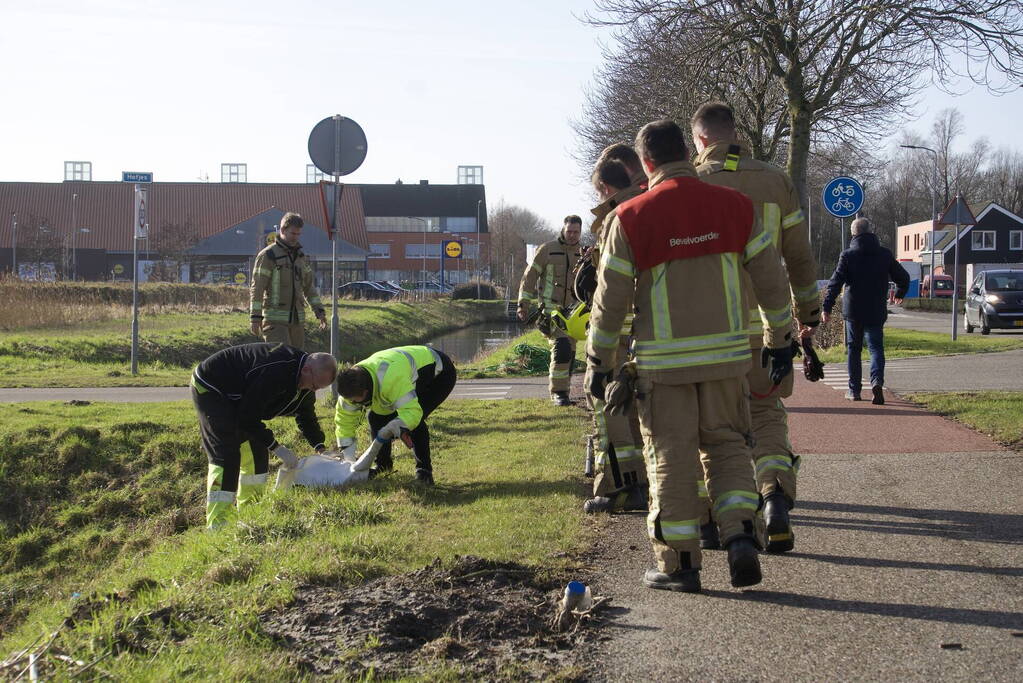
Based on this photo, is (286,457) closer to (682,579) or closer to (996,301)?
(682,579)

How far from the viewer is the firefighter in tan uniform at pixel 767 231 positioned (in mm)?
5477

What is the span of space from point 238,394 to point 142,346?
17057mm

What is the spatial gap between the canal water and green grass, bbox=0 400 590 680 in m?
16.4

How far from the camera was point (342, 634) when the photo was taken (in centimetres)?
418

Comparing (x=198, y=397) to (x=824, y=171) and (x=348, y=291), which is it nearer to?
(x=824, y=171)

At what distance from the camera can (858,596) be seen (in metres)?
4.62

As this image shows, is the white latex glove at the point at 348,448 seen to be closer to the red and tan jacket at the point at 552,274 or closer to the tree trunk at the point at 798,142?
the red and tan jacket at the point at 552,274

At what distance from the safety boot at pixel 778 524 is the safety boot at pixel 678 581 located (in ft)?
1.89

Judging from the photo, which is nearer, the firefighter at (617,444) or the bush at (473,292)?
the firefighter at (617,444)

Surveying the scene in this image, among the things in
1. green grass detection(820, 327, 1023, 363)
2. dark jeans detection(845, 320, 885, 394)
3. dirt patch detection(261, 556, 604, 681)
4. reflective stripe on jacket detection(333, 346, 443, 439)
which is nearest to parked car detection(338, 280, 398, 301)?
green grass detection(820, 327, 1023, 363)

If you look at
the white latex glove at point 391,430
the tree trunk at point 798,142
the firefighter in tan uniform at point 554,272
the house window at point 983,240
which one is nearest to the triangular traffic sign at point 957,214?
the tree trunk at point 798,142

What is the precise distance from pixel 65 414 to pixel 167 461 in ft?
8.25

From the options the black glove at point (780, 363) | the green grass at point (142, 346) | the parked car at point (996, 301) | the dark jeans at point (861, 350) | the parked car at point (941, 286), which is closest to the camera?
the black glove at point (780, 363)

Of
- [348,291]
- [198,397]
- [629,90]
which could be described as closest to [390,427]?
[198,397]
